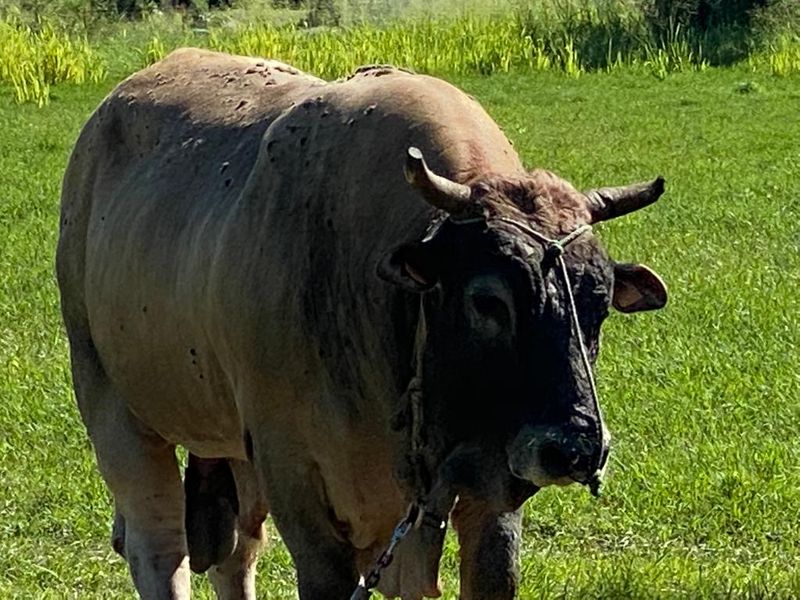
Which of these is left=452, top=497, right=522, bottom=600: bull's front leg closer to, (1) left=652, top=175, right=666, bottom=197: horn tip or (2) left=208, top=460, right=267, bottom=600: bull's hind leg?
(1) left=652, top=175, right=666, bottom=197: horn tip

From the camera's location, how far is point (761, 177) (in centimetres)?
1566

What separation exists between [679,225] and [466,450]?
32.9 ft

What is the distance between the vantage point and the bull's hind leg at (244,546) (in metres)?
5.66

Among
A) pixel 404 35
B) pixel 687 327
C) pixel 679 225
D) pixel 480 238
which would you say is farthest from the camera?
pixel 404 35

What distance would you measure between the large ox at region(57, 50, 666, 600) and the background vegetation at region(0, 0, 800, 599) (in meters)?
1.18

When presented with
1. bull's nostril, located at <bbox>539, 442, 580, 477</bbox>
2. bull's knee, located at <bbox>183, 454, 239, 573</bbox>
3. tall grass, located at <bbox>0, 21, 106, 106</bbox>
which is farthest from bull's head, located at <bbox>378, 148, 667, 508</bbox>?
tall grass, located at <bbox>0, 21, 106, 106</bbox>

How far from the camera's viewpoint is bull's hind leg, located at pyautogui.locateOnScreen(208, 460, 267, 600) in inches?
223

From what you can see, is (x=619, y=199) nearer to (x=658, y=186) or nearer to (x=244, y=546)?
(x=658, y=186)

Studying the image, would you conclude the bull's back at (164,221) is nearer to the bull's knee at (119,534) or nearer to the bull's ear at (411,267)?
the bull's knee at (119,534)

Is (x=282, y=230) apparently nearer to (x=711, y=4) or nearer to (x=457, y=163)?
(x=457, y=163)

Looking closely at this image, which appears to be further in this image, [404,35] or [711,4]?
[711,4]

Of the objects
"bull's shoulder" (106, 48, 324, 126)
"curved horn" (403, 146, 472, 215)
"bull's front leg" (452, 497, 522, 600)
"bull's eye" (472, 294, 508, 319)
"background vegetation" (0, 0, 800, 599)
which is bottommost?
"background vegetation" (0, 0, 800, 599)

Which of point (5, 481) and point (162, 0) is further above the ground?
point (5, 481)

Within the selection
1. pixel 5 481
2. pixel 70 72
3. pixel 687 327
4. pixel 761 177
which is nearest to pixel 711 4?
pixel 70 72
